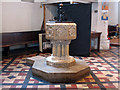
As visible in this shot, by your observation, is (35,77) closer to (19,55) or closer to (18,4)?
(19,55)

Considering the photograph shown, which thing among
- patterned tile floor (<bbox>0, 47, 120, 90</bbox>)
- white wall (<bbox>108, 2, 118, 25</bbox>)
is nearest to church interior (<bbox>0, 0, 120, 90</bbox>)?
patterned tile floor (<bbox>0, 47, 120, 90</bbox>)

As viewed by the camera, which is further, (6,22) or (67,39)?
(6,22)

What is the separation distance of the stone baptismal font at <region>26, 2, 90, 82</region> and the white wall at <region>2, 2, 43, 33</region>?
2.52 m

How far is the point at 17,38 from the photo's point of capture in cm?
565

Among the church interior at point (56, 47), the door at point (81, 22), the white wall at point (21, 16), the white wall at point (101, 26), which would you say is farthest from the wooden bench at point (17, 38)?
the white wall at point (101, 26)

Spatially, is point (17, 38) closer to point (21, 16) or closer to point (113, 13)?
point (21, 16)

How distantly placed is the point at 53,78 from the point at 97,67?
4.96ft

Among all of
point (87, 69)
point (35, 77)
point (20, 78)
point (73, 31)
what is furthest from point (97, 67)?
point (20, 78)

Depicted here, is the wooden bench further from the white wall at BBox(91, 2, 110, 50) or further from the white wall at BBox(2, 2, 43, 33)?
the white wall at BBox(91, 2, 110, 50)

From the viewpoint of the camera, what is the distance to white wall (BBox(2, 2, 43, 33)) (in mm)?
5375

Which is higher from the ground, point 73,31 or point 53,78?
point 73,31

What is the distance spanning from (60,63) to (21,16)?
314 cm

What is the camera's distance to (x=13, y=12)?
5.53m

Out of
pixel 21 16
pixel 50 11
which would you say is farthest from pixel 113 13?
pixel 21 16
